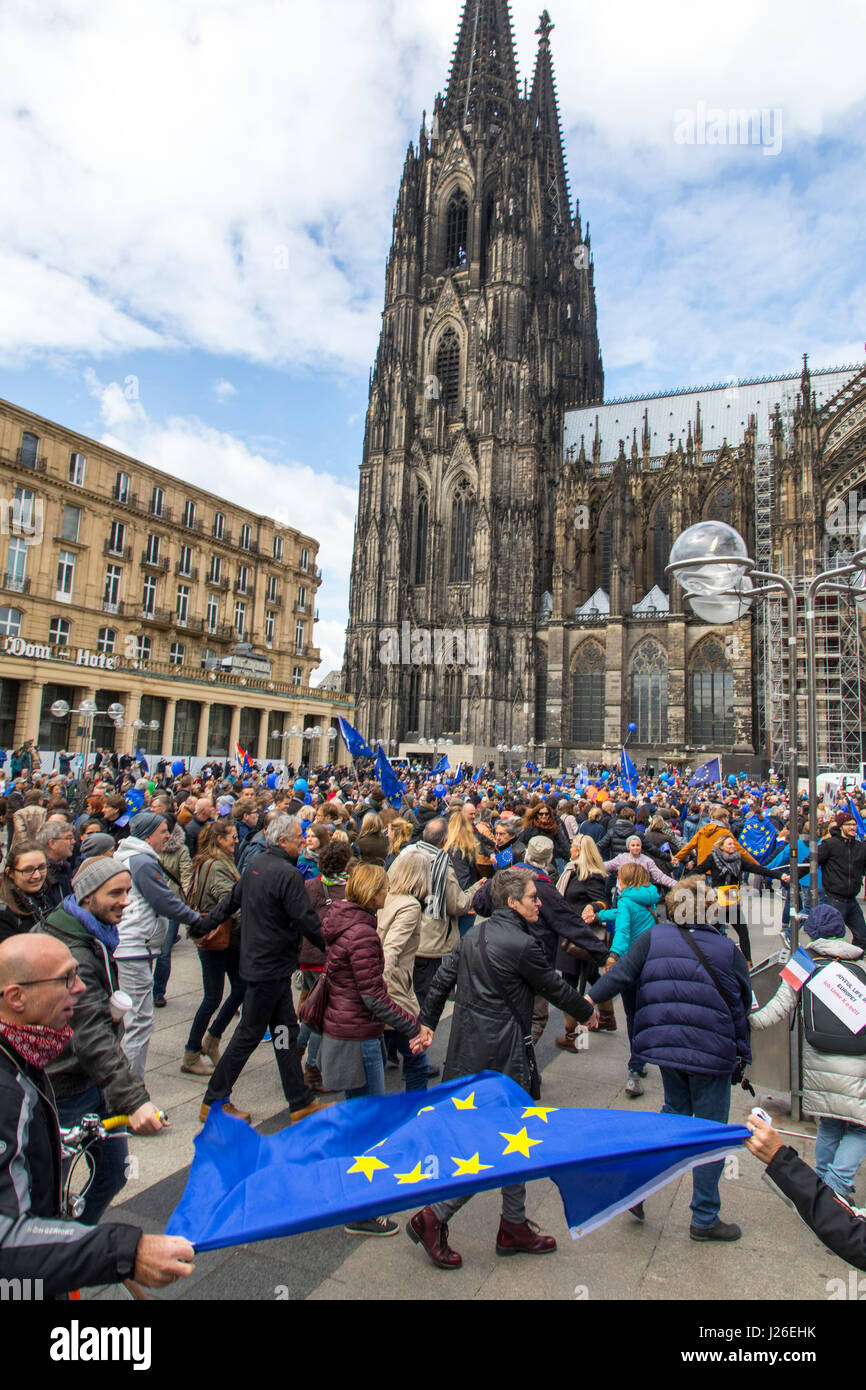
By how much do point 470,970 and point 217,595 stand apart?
3473cm

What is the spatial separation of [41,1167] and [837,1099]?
10.5 feet

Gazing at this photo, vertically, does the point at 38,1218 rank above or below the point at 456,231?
below

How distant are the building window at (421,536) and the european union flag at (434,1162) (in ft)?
148

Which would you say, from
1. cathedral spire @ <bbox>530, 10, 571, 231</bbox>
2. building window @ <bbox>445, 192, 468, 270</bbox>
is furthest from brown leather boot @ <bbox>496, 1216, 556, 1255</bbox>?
cathedral spire @ <bbox>530, 10, 571, 231</bbox>

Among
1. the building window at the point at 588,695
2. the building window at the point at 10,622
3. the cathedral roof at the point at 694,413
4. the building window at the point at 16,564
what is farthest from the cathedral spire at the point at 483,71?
the building window at the point at 10,622

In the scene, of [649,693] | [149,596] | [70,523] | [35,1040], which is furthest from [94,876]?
[649,693]

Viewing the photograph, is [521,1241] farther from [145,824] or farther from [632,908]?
[145,824]

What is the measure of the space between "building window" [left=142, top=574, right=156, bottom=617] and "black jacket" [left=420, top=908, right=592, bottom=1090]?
31.7m

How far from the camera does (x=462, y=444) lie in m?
46.2

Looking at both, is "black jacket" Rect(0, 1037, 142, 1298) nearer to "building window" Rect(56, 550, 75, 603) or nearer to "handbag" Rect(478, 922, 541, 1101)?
"handbag" Rect(478, 922, 541, 1101)

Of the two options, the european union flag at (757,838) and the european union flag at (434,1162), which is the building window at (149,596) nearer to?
the european union flag at (757,838)

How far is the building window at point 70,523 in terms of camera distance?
2892 centimetres

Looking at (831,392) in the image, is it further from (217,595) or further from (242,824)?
(242,824)
